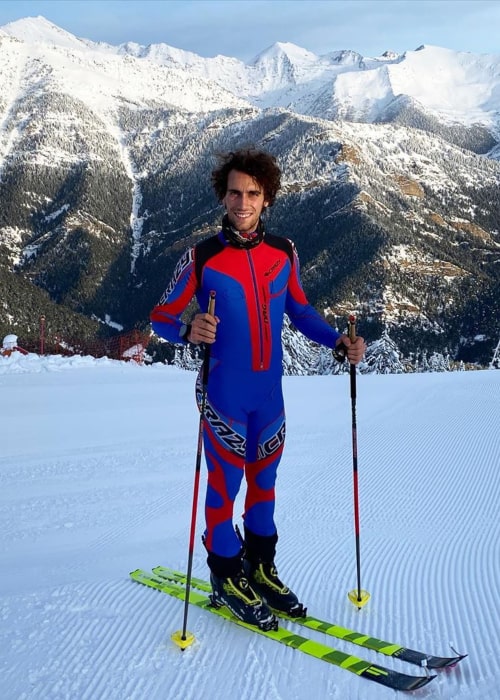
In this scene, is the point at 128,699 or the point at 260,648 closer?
the point at 128,699

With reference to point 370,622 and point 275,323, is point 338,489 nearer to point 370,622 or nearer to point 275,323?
point 370,622

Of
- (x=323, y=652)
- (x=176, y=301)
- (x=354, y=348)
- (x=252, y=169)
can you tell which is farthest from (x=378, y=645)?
(x=252, y=169)

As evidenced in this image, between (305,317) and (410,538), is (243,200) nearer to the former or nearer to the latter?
(305,317)

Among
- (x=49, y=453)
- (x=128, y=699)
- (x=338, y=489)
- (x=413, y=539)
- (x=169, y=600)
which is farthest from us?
(x=49, y=453)

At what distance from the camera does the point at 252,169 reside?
3.66m

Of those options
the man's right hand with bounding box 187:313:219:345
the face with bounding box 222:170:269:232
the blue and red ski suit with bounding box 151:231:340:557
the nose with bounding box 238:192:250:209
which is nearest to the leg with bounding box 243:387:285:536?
the blue and red ski suit with bounding box 151:231:340:557

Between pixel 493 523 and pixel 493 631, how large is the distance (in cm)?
250

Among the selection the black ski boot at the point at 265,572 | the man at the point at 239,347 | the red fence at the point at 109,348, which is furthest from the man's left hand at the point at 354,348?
the red fence at the point at 109,348

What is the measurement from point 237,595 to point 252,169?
2.61 meters

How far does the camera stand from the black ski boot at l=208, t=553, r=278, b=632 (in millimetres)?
3535

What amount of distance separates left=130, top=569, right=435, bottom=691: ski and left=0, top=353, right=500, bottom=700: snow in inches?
1.8

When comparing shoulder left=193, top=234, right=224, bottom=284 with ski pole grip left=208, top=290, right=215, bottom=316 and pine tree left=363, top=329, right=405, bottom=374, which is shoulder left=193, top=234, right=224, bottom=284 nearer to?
ski pole grip left=208, top=290, right=215, bottom=316

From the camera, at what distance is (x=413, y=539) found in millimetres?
5258

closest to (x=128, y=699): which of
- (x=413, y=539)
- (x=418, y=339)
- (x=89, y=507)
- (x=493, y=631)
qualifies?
(x=493, y=631)
